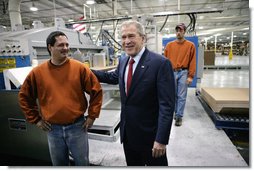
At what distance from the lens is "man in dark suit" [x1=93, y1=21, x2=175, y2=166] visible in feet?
3.74

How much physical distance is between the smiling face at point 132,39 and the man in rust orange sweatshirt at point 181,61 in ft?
5.44

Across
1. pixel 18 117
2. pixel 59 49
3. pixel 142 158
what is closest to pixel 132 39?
pixel 59 49

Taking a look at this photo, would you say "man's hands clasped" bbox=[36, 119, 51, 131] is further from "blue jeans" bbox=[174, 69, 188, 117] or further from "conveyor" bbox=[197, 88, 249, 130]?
"conveyor" bbox=[197, 88, 249, 130]

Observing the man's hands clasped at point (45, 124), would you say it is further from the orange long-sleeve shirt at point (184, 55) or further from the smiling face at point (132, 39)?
the orange long-sleeve shirt at point (184, 55)

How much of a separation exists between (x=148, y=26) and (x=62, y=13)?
7.99 metres

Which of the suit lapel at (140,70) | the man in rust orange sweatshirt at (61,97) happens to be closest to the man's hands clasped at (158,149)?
the suit lapel at (140,70)

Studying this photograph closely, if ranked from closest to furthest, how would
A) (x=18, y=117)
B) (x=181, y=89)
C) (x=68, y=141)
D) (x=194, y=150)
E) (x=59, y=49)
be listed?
(x=59, y=49) → (x=68, y=141) → (x=18, y=117) → (x=194, y=150) → (x=181, y=89)

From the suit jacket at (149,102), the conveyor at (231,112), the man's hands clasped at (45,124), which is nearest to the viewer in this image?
the suit jacket at (149,102)

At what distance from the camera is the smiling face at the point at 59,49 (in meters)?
1.28

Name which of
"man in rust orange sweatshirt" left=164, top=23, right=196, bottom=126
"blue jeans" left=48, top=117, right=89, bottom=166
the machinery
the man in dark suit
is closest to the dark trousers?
the man in dark suit

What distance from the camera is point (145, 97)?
3.85 ft

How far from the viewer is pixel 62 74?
131 cm

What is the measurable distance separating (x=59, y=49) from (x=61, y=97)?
1.17 feet

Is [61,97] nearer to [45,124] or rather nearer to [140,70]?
[45,124]
